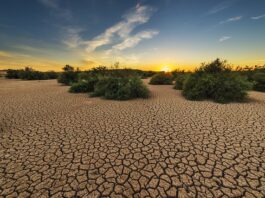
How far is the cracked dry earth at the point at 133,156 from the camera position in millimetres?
2062

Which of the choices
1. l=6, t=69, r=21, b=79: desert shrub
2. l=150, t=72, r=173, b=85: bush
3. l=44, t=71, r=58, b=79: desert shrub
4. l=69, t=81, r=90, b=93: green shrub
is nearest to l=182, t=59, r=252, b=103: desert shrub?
l=150, t=72, r=173, b=85: bush

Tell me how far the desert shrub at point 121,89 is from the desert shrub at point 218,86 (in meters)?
2.89

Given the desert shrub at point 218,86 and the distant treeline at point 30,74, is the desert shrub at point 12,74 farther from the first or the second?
the desert shrub at point 218,86

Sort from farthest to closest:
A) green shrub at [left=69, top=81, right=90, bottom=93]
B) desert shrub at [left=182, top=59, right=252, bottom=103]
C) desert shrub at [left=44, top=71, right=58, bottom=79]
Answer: desert shrub at [left=44, top=71, right=58, bottom=79]
green shrub at [left=69, top=81, right=90, bottom=93]
desert shrub at [left=182, top=59, right=252, bottom=103]

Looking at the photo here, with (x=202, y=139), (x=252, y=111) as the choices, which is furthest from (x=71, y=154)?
(x=252, y=111)

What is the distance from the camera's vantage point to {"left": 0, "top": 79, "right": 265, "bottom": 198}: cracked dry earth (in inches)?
81.2

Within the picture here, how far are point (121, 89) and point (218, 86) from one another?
561cm

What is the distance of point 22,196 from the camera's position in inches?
76.8

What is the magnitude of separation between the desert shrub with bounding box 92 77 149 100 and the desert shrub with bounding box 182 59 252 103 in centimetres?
289

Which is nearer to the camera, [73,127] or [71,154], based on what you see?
[71,154]

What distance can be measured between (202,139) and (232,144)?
634 mm

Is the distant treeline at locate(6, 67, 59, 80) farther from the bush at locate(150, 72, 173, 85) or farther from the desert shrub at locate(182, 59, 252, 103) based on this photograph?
the desert shrub at locate(182, 59, 252, 103)

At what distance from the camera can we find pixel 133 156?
2805 mm

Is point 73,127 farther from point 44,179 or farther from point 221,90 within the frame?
point 221,90
